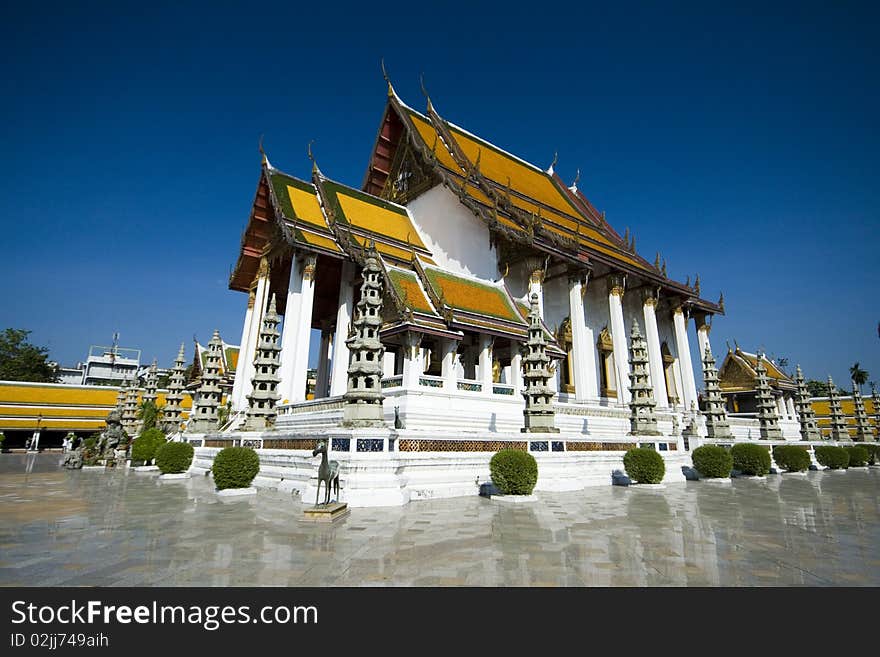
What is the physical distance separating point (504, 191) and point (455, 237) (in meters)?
3.78

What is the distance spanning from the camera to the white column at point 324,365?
2506 cm

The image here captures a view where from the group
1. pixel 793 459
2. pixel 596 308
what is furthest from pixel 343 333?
pixel 793 459

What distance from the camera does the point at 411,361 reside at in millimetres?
14812

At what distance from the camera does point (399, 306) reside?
49.1ft

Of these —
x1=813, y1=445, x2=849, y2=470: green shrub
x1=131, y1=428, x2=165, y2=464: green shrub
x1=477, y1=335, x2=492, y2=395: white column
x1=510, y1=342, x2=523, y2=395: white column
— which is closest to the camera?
x1=477, y1=335, x2=492, y2=395: white column

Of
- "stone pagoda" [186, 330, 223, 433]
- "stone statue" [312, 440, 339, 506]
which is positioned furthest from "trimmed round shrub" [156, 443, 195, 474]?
"stone statue" [312, 440, 339, 506]

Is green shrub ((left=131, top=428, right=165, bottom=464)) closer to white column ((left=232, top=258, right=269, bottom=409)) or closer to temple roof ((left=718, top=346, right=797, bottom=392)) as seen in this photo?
white column ((left=232, top=258, right=269, bottom=409))

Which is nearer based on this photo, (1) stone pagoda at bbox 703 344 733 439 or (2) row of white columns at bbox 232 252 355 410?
(1) stone pagoda at bbox 703 344 733 439

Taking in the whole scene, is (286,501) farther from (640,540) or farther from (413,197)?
(413,197)

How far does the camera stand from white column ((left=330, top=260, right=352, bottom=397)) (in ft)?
63.7

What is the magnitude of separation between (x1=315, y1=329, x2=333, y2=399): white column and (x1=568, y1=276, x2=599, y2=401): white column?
1253 cm
